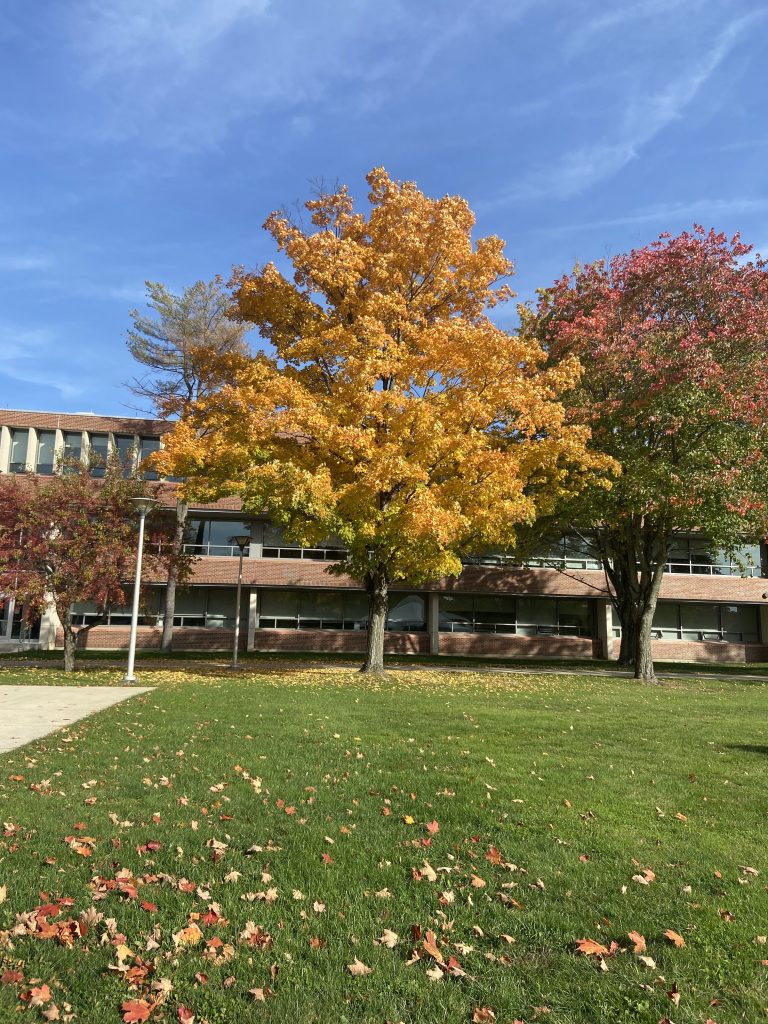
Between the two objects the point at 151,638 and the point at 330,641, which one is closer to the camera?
the point at 151,638

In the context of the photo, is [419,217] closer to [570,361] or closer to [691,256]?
Answer: [570,361]

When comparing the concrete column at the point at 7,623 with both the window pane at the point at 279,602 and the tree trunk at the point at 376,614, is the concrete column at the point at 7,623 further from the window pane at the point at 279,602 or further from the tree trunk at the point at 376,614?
the tree trunk at the point at 376,614

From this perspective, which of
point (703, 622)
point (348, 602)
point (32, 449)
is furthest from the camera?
point (703, 622)

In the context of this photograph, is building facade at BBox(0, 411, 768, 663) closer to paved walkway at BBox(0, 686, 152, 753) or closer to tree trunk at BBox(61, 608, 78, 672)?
tree trunk at BBox(61, 608, 78, 672)

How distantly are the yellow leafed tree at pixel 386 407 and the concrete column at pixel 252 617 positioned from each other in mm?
15117

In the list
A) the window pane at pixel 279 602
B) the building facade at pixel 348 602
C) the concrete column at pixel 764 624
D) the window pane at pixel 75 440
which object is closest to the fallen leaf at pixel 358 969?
the building facade at pixel 348 602

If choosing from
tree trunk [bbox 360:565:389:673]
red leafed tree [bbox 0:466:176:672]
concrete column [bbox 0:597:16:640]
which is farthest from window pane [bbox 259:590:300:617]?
red leafed tree [bbox 0:466:176:672]

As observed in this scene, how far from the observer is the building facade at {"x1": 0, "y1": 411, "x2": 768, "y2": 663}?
107 feet

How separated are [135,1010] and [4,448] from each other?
1387 inches

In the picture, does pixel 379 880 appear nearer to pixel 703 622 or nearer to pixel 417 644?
pixel 417 644

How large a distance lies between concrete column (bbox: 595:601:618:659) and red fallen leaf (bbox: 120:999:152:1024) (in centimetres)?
3373

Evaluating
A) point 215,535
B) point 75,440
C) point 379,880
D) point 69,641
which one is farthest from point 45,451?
point 379,880

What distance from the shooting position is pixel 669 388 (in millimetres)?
17344

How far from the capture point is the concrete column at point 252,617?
32.6m
